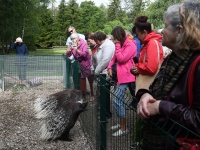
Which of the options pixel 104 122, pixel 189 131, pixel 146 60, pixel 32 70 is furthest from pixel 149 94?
pixel 32 70

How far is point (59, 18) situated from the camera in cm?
6775

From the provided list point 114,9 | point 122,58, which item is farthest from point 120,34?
point 114,9

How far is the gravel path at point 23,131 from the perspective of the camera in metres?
5.38

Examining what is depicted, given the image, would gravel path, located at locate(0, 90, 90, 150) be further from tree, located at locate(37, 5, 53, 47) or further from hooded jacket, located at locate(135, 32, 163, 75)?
tree, located at locate(37, 5, 53, 47)

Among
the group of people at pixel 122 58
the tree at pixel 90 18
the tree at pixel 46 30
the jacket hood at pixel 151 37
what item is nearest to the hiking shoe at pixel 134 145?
the group of people at pixel 122 58

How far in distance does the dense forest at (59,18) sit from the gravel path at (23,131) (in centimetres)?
2238

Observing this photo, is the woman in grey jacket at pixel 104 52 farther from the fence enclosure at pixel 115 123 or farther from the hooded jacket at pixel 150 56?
the hooded jacket at pixel 150 56

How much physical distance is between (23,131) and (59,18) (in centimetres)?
6331

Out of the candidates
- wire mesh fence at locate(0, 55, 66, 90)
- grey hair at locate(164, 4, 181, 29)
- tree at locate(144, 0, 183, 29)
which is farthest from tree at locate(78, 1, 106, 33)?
grey hair at locate(164, 4, 181, 29)

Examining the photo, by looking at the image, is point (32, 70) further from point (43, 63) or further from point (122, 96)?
point (122, 96)

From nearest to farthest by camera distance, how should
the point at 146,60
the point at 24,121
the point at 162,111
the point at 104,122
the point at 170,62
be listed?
1. the point at 162,111
2. the point at 170,62
3. the point at 104,122
4. the point at 146,60
5. the point at 24,121

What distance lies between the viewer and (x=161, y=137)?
1893 mm

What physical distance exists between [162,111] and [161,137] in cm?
19

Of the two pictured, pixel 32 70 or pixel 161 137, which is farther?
pixel 32 70
